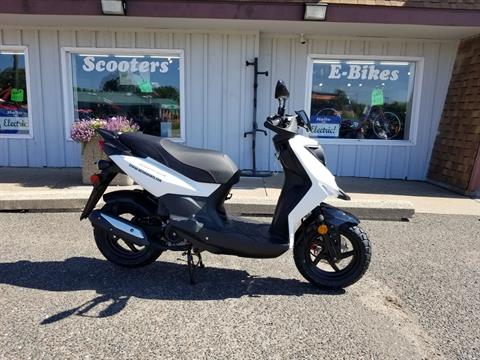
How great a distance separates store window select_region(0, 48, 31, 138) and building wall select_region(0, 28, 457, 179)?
6.9 inches

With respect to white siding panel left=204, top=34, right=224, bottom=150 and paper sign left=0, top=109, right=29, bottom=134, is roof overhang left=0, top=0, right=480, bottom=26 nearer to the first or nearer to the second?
white siding panel left=204, top=34, right=224, bottom=150

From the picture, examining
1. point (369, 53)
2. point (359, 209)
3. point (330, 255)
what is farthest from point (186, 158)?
point (369, 53)

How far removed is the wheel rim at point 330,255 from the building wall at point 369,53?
4.37 m

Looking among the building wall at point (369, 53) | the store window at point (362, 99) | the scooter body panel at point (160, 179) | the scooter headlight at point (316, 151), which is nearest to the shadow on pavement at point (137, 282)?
the scooter body panel at point (160, 179)

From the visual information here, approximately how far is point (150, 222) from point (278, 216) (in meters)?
1.06

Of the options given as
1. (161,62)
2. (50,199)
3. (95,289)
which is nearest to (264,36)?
(161,62)

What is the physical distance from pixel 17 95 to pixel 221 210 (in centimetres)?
583

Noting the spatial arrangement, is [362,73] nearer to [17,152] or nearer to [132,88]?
[132,88]

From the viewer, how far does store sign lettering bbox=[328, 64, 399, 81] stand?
750 cm

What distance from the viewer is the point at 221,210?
3383 millimetres

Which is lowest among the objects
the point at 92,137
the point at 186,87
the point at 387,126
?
the point at 92,137

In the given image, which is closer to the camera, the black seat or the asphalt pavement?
the asphalt pavement

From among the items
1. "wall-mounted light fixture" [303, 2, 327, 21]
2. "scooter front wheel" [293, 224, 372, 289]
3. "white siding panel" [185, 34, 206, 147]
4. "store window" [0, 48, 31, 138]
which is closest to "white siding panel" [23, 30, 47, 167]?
"store window" [0, 48, 31, 138]

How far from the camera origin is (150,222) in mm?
3379
